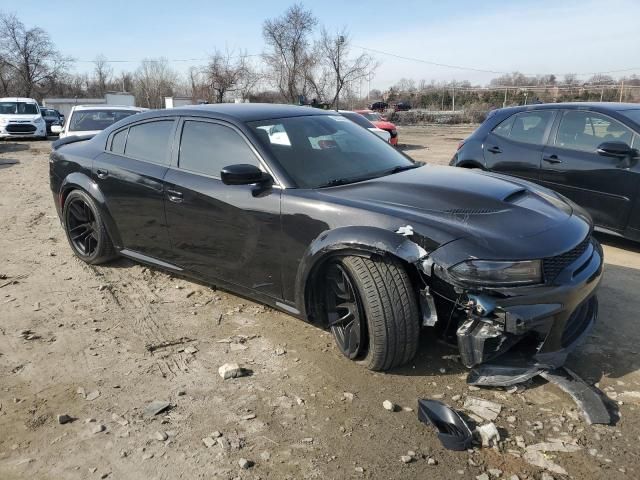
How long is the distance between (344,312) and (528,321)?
44.5 inches

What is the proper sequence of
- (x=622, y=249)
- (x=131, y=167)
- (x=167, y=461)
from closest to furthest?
(x=167, y=461) < (x=131, y=167) < (x=622, y=249)

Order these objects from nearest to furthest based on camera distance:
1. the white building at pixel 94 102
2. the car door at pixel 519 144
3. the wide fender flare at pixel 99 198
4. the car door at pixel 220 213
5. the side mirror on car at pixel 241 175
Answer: the side mirror on car at pixel 241 175
the car door at pixel 220 213
the wide fender flare at pixel 99 198
the car door at pixel 519 144
the white building at pixel 94 102

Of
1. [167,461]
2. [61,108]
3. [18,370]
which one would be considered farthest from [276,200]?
[61,108]

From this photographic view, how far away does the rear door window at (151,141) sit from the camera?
4367 millimetres

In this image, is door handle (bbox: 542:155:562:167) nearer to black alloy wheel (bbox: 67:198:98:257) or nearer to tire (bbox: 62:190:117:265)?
tire (bbox: 62:190:117:265)

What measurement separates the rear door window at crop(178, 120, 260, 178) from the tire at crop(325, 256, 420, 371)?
117 cm

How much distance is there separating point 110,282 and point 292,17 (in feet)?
139

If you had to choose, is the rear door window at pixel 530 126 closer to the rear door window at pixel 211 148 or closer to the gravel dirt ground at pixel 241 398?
the gravel dirt ground at pixel 241 398

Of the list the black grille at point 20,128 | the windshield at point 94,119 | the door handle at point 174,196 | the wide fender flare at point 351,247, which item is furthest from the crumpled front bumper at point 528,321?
the black grille at point 20,128

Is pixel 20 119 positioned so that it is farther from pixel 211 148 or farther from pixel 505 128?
pixel 211 148

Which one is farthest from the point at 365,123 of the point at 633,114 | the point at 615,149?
the point at 615,149

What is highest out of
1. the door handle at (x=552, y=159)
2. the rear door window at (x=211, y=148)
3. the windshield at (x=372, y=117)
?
the windshield at (x=372, y=117)

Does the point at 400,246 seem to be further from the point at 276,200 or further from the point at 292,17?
the point at 292,17

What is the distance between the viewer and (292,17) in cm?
4294
